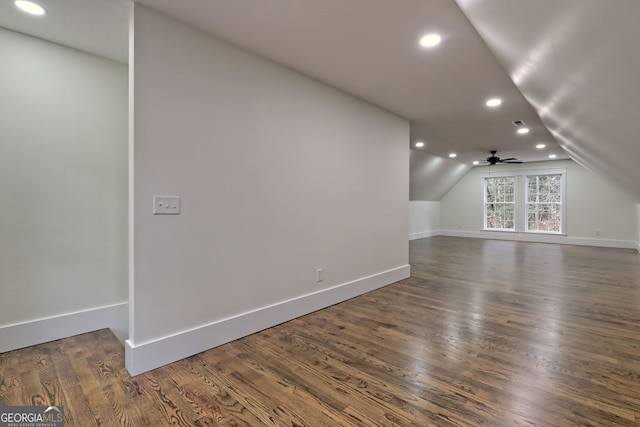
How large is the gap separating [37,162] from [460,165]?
9.43 meters

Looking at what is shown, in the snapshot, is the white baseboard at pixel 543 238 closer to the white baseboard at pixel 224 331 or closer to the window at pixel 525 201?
the window at pixel 525 201

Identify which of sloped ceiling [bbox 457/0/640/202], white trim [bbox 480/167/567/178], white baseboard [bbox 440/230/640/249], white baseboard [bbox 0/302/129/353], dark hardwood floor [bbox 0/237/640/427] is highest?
white trim [bbox 480/167/567/178]


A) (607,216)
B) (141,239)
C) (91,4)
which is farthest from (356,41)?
(607,216)

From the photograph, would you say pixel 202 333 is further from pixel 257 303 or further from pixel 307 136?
pixel 307 136

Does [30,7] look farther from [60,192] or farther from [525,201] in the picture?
[525,201]

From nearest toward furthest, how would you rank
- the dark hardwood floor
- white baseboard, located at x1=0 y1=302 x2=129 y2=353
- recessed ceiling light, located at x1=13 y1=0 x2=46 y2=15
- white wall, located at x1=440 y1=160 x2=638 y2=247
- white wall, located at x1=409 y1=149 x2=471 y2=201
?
the dark hardwood floor, recessed ceiling light, located at x1=13 y1=0 x2=46 y2=15, white baseboard, located at x1=0 y1=302 x2=129 y2=353, white wall, located at x1=409 y1=149 x2=471 y2=201, white wall, located at x1=440 y1=160 x2=638 y2=247

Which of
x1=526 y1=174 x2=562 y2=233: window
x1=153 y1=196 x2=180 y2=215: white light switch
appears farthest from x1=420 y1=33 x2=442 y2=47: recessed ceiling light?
x1=526 y1=174 x2=562 y2=233: window

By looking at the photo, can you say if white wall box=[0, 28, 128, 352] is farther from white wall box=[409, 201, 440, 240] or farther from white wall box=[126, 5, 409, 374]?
white wall box=[409, 201, 440, 240]

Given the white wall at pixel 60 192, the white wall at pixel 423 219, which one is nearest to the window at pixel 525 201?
the white wall at pixel 423 219

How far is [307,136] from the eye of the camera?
2986mm

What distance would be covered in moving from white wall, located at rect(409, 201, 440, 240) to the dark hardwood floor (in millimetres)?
6274

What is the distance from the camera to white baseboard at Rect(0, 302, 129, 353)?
2.20m

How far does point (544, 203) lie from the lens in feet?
28.7

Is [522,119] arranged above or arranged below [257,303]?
above
